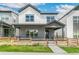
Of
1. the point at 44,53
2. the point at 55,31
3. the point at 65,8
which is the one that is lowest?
the point at 44,53

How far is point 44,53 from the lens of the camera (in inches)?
624

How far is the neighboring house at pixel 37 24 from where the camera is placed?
56.9 feet

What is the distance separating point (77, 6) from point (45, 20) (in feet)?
6.07

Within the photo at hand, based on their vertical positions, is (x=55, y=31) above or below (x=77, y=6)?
below

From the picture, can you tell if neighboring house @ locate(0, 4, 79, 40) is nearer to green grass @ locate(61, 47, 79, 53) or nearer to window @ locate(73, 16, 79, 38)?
window @ locate(73, 16, 79, 38)

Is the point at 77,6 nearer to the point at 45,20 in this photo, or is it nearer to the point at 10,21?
the point at 45,20

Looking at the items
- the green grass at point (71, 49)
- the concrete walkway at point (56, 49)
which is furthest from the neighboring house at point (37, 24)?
the green grass at point (71, 49)

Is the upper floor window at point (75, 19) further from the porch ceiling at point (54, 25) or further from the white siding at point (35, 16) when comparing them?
the white siding at point (35, 16)

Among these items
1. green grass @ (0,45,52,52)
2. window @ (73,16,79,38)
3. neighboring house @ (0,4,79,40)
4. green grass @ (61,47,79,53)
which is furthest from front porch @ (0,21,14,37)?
window @ (73,16,79,38)

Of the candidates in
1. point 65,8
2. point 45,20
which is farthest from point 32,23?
point 65,8

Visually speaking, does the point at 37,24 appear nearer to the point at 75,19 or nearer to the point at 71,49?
the point at 75,19

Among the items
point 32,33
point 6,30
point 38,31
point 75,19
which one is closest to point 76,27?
point 75,19

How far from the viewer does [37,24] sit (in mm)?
17828

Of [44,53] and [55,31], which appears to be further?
[55,31]
